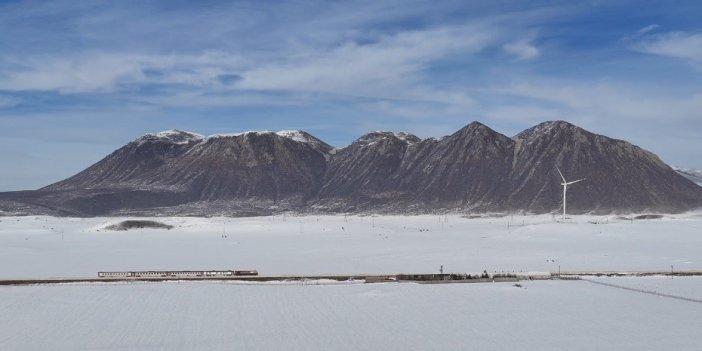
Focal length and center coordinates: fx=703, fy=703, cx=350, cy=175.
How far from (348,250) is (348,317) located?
52.6m

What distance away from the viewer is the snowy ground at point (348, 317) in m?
40.9

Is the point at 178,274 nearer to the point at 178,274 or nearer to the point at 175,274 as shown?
the point at 178,274

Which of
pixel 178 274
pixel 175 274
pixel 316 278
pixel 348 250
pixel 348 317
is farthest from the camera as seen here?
pixel 348 250

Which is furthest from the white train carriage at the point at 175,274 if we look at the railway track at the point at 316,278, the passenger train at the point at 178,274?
the railway track at the point at 316,278

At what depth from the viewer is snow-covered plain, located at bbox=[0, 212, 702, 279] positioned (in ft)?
262

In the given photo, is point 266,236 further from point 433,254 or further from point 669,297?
point 669,297

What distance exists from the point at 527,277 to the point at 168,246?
6469 cm

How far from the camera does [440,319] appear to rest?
48.0m

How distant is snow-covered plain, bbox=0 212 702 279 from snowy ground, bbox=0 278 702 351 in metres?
13.0

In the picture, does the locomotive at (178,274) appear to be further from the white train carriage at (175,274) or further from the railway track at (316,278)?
the railway track at (316,278)

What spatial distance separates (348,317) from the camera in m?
48.9

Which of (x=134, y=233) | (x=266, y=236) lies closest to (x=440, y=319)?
(x=266, y=236)

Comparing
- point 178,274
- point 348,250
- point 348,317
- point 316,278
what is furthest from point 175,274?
point 348,250

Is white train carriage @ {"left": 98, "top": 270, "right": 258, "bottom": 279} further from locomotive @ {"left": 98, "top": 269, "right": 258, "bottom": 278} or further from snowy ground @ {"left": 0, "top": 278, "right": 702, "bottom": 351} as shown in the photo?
snowy ground @ {"left": 0, "top": 278, "right": 702, "bottom": 351}
